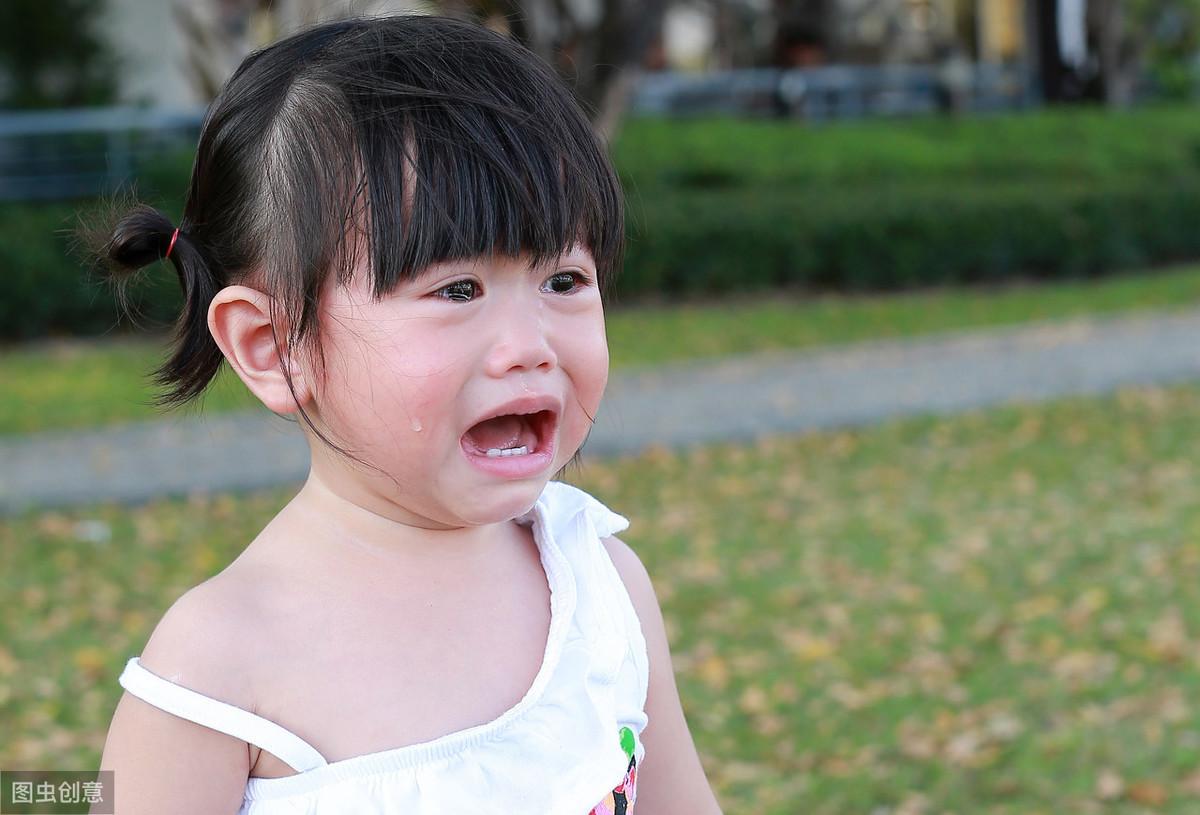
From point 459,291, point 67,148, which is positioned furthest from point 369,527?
point 67,148

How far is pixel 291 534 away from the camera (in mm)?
1487

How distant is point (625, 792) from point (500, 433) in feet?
1.30

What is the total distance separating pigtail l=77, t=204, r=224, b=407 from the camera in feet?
5.02

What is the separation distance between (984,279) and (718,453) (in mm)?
7550

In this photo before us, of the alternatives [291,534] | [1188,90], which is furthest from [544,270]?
[1188,90]

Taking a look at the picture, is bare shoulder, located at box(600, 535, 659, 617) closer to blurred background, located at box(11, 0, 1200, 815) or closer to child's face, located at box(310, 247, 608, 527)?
child's face, located at box(310, 247, 608, 527)

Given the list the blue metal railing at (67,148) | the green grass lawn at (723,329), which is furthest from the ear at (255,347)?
the blue metal railing at (67,148)

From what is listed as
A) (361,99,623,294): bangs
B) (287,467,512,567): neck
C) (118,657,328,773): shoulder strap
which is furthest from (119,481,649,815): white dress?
(361,99,623,294): bangs

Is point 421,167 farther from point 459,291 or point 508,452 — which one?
point 508,452

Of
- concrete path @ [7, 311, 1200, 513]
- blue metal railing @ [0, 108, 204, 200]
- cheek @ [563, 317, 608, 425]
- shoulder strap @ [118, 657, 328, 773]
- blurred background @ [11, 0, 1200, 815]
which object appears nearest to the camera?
shoulder strap @ [118, 657, 328, 773]

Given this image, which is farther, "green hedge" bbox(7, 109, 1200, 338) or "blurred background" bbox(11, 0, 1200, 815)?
"green hedge" bbox(7, 109, 1200, 338)

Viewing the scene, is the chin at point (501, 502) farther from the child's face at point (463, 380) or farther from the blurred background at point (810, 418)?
the blurred background at point (810, 418)

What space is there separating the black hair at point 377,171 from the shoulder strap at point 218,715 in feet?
0.97

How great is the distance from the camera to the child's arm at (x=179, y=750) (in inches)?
52.2
